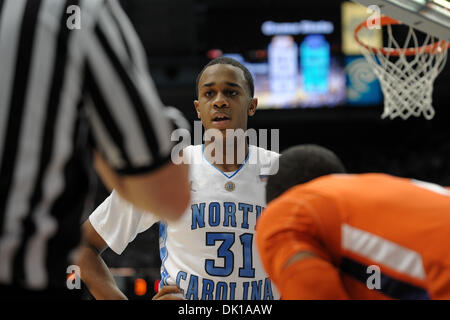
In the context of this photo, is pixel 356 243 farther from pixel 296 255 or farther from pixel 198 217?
pixel 198 217

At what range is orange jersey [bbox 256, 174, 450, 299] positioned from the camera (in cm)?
127

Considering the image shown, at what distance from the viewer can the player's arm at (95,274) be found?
233 centimetres

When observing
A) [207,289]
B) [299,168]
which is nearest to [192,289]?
[207,289]

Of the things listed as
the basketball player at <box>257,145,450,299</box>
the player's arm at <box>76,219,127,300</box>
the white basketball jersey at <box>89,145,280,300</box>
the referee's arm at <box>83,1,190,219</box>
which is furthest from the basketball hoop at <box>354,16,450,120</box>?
the referee's arm at <box>83,1,190,219</box>

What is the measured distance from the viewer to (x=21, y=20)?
41.9 inches

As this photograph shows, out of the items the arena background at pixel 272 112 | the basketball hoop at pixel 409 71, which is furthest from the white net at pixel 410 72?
the arena background at pixel 272 112

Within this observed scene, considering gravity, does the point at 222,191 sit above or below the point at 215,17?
below

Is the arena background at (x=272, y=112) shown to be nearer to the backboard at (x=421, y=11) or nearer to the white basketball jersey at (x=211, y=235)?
the backboard at (x=421, y=11)

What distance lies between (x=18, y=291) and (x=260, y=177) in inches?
65.2

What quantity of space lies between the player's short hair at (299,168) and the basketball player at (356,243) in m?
0.14
